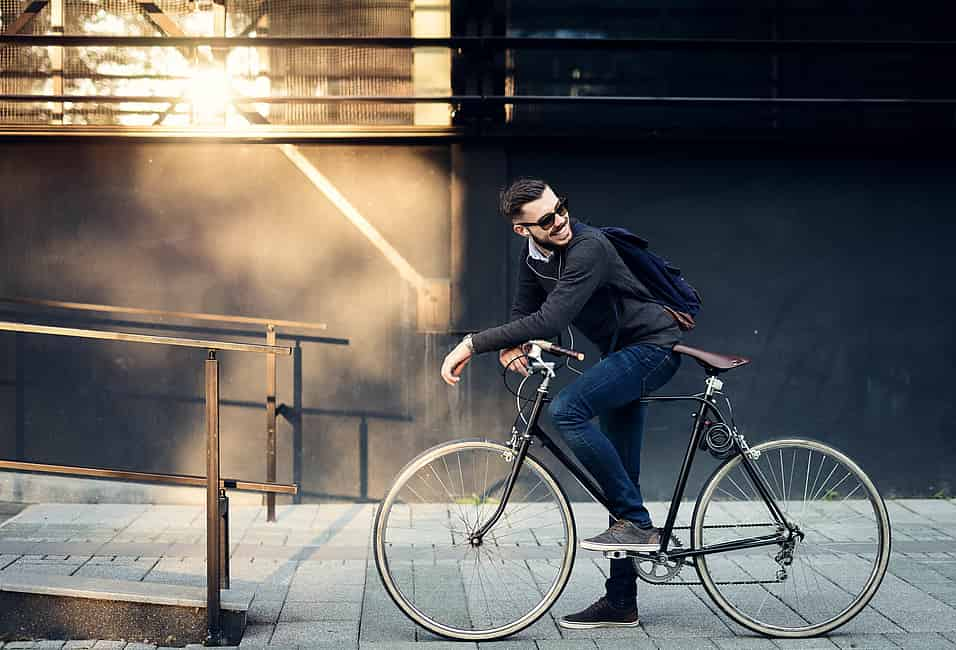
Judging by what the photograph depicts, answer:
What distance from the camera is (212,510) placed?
4.43 meters

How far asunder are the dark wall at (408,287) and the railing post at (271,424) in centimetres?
55

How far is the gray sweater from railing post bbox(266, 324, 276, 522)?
2.13 meters

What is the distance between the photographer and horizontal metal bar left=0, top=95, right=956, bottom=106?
6711 mm

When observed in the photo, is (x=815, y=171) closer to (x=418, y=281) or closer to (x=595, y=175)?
(x=595, y=175)

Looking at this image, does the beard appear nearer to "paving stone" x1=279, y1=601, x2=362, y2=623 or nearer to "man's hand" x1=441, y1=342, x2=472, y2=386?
"man's hand" x1=441, y1=342, x2=472, y2=386

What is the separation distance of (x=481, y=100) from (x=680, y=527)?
3048 mm

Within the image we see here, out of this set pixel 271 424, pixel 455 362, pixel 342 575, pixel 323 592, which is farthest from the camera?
pixel 271 424

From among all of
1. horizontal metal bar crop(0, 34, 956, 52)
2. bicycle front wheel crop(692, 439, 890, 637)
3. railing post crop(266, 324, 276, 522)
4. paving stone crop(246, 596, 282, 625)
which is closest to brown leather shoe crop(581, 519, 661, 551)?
bicycle front wheel crop(692, 439, 890, 637)

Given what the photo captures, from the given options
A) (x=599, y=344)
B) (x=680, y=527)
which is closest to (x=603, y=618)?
→ (x=680, y=527)

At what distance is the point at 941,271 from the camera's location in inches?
282

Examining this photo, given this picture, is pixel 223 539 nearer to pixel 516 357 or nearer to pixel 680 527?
Answer: pixel 516 357

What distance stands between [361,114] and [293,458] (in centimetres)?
217

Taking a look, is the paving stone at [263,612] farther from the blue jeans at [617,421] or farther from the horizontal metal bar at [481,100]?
the horizontal metal bar at [481,100]

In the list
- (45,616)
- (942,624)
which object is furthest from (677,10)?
(45,616)
